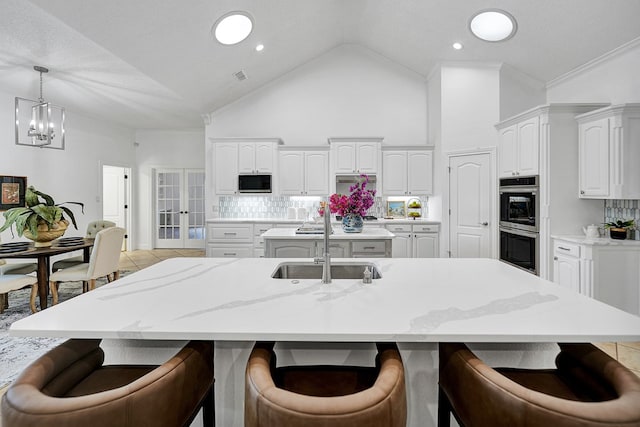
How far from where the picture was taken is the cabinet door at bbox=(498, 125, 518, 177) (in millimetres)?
4398

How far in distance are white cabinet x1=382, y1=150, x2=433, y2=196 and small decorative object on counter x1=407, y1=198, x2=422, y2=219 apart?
329 millimetres

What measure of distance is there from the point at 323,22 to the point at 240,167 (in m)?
2.63

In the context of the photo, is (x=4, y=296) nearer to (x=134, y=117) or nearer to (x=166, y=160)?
(x=134, y=117)

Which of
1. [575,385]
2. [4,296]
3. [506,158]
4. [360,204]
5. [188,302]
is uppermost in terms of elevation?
[506,158]

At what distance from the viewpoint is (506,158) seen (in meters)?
4.55

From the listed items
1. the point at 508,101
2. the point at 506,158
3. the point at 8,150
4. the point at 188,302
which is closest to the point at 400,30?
the point at 508,101

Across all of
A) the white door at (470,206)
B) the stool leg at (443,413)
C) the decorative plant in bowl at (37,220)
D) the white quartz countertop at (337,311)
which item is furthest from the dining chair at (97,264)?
the white door at (470,206)

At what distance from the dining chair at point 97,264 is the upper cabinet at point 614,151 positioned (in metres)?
5.23

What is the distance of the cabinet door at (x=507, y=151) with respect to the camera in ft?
14.4

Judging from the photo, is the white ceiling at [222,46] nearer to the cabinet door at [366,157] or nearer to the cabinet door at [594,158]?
the cabinet door at [594,158]

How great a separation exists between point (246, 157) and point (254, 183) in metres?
0.47

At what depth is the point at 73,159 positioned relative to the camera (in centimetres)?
595

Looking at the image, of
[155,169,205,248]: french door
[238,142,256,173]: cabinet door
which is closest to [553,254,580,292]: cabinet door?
[238,142,256,173]: cabinet door

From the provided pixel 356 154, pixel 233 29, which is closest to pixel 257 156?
pixel 356 154
